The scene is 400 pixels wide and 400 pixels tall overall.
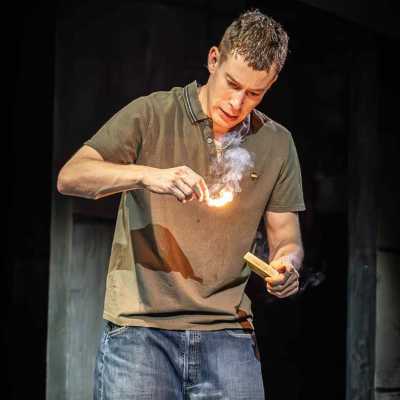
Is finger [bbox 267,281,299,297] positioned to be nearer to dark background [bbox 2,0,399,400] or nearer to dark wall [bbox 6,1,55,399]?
dark background [bbox 2,0,399,400]

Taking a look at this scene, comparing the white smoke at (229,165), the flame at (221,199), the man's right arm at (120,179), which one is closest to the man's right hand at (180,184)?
the man's right arm at (120,179)

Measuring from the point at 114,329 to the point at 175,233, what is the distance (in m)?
0.53

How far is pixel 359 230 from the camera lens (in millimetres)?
5574

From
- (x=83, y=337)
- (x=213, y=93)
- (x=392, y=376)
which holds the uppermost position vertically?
(x=213, y=93)

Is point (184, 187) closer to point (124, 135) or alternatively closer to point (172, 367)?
point (124, 135)

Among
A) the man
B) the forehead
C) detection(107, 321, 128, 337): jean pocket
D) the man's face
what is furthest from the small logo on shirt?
detection(107, 321, 128, 337): jean pocket

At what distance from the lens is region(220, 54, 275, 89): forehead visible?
3367mm

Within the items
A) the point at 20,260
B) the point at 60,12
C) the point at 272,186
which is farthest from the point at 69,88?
the point at 272,186

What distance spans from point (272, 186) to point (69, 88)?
160 centimetres

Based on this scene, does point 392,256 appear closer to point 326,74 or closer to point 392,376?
point 392,376

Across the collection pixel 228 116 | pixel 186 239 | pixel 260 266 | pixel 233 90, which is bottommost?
pixel 260 266

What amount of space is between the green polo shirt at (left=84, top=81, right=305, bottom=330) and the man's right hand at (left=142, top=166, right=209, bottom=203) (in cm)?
38

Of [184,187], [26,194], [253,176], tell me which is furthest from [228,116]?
[26,194]

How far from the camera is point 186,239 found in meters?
3.26
